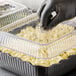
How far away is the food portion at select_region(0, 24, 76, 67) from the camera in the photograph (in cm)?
72

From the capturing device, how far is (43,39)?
2.55 ft

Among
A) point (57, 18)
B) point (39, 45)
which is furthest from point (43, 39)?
point (57, 18)

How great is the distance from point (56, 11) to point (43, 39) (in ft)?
0.67

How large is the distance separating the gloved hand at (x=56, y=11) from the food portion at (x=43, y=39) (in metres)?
0.06

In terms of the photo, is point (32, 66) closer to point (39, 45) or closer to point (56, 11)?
point (39, 45)

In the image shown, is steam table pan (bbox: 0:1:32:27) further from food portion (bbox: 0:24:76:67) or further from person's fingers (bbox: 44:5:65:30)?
person's fingers (bbox: 44:5:65:30)

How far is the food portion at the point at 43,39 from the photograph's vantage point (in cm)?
72

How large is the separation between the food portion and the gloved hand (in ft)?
0.21

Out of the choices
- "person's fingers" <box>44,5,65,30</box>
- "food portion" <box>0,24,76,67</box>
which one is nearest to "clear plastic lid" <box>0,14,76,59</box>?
"food portion" <box>0,24,76,67</box>

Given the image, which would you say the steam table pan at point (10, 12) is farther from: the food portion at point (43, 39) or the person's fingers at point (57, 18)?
the person's fingers at point (57, 18)

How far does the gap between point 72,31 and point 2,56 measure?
0.24m

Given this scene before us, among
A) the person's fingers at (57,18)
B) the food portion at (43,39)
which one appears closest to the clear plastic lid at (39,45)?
the food portion at (43,39)

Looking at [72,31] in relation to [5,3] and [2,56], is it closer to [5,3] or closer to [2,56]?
[2,56]

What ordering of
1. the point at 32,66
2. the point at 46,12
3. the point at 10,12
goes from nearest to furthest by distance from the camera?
the point at 46,12 → the point at 32,66 → the point at 10,12
